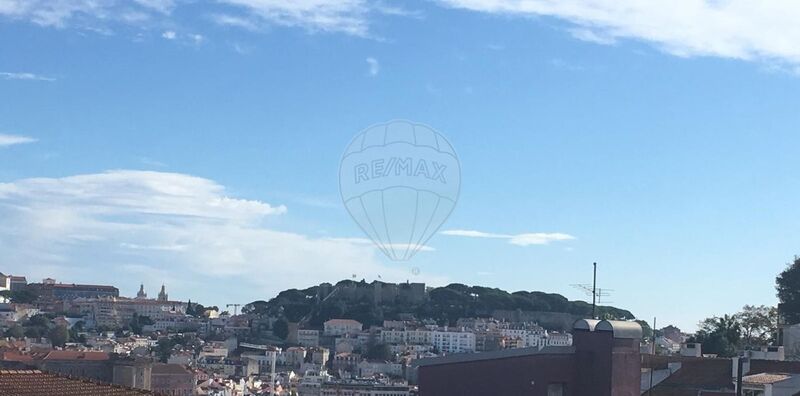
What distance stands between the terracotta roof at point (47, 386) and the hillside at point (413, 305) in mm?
145140

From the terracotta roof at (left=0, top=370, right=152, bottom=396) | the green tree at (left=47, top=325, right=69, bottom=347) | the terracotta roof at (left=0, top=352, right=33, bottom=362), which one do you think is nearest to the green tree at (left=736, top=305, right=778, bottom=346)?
the terracotta roof at (left=0, top=370, right=152, bottom=396)

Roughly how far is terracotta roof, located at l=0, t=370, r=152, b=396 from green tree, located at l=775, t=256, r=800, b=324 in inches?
1434

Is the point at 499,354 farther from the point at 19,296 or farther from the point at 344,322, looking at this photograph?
the point at 19,296

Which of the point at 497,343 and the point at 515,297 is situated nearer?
the point at 497,343

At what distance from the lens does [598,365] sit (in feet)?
69.6

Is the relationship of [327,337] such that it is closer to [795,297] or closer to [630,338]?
[795,297]

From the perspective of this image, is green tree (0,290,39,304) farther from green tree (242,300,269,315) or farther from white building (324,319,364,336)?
white building (324,319,364,336)

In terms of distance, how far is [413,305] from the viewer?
17550 centimetres

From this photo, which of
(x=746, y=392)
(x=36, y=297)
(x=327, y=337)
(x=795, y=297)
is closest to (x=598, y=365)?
(x=746, y=392)

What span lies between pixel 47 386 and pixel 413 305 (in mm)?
156607

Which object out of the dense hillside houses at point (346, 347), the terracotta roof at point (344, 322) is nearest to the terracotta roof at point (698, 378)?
the dense hillside houses at point (346, 347)

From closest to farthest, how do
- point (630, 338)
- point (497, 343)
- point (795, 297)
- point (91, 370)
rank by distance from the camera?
1. point (630, 338)
2. point (795, 297)
3. point (91, 370)
4. point (497, 343)

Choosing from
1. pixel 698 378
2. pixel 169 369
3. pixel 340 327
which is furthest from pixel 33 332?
pixel 698 378

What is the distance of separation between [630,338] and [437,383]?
3.20 metres
